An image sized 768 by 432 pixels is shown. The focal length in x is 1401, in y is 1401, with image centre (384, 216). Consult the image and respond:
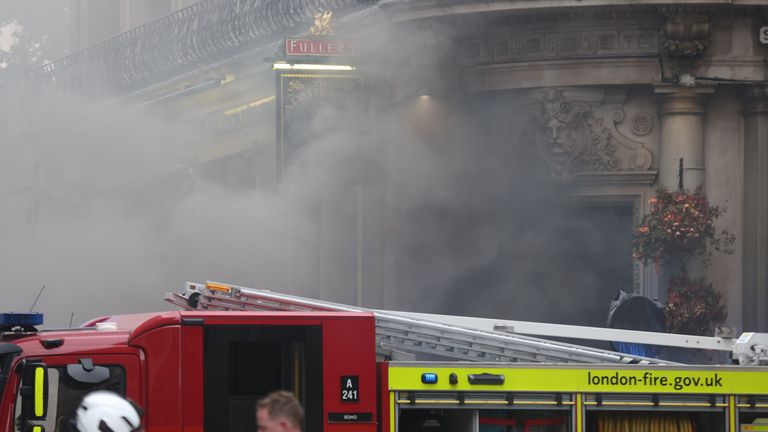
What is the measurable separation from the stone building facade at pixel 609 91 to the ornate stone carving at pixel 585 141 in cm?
1

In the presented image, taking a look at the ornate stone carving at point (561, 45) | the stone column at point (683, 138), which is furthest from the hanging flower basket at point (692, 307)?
the ornate stone carving at point (561, 45)

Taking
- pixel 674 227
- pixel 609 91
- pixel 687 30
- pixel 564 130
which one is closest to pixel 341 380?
pixel 674 227

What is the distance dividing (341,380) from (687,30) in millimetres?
7901

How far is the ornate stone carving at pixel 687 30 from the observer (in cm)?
1444

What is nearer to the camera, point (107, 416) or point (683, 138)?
point (107, 416)

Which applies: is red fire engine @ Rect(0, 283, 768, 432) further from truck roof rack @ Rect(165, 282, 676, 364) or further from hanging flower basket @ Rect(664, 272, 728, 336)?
hanging flower basket @ Rect(664, 272, 728, 336)

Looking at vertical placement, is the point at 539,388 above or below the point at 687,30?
below

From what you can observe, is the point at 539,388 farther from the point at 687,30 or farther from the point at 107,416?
the point at 687,30

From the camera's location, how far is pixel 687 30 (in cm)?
1445

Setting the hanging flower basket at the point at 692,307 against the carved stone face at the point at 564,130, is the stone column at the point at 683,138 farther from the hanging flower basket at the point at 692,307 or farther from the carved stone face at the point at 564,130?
the carved stone face at the point at 564,130

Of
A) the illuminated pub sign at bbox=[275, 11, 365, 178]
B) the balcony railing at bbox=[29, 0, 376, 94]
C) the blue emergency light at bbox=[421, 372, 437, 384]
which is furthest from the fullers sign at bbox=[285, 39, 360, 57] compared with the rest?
the blue emergency light at bbox=[421, 372, 437, 384]

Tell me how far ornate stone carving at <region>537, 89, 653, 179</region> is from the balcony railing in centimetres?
256

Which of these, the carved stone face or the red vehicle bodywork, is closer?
the red vehicle bodywork

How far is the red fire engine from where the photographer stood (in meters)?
7.73
